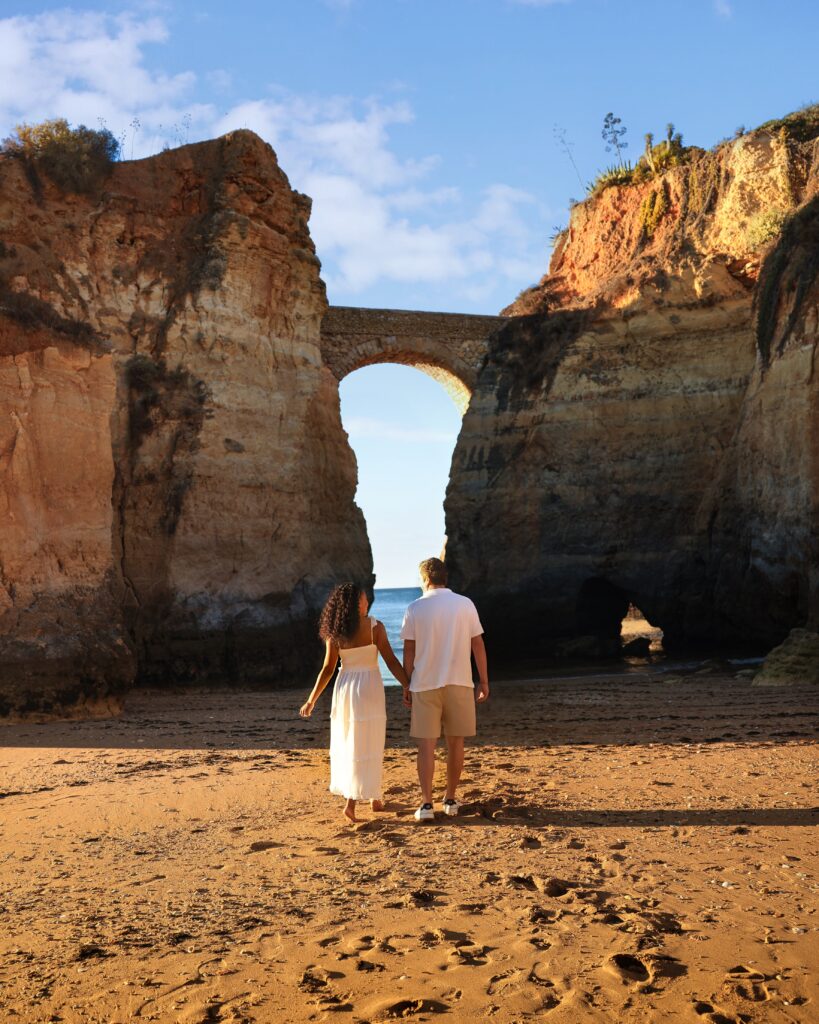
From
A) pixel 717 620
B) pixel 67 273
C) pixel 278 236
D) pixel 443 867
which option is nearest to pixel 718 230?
pixel 717 620

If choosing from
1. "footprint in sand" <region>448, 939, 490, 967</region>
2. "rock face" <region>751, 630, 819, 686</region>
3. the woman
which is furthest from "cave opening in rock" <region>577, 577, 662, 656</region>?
"footprint in sand" <region>448, 939, 490, 967</region>

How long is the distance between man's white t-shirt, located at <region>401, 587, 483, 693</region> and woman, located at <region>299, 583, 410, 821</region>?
16cm

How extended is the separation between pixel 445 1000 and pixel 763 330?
13.2 m

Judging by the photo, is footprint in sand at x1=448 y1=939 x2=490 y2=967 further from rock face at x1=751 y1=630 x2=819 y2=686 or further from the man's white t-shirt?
rock face at x1=751 y1=630 x2=819 y2=686

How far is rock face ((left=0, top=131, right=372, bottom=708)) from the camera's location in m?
10.1

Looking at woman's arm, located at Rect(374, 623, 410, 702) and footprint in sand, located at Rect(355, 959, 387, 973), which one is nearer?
footprint in sand, located at Rect(355, 959, 387, 973)

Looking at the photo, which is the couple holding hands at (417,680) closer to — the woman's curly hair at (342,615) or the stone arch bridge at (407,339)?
the woman's curly hair at (342,615)

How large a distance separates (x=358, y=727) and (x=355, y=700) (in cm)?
14

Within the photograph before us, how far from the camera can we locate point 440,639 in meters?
5.48

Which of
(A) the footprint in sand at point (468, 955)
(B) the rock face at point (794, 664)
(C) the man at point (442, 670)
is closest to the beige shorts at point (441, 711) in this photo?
(C) the man at point (442, 670)

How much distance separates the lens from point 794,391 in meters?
13.2

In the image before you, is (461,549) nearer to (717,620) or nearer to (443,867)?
(717,620)

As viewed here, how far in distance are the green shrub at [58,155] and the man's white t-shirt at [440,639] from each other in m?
9.47

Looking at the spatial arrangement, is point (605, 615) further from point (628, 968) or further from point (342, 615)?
point (628, 968)
